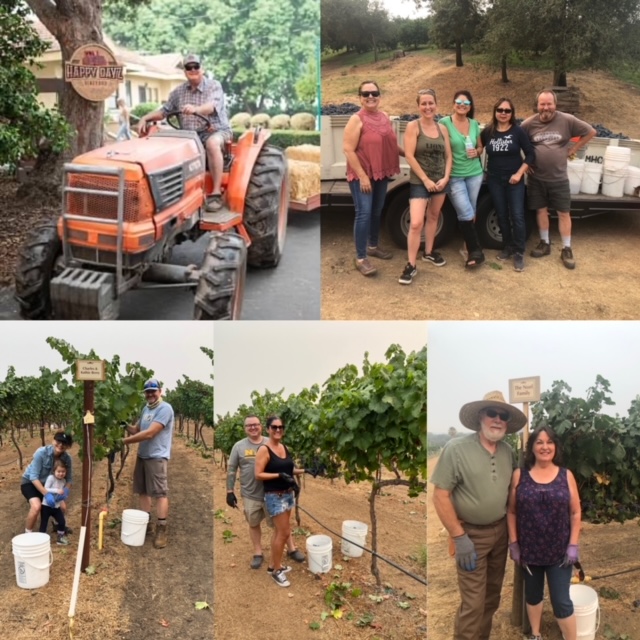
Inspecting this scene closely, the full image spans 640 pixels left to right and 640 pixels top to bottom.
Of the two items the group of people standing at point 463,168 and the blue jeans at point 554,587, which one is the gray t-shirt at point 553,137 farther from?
the blue jeans at point 554,587

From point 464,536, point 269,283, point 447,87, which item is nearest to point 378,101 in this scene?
point 447,87

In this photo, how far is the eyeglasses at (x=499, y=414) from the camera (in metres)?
4.21

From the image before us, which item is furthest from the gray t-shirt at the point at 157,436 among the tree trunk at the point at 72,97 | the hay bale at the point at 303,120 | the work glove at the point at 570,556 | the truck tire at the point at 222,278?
the work glove at the point at 570,556

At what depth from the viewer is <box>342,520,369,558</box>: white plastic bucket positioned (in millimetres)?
4605

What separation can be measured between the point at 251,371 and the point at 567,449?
70.5 inches

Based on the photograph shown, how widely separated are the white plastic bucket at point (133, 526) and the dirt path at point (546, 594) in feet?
5.22

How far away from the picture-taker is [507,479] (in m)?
4.17

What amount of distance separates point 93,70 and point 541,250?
255cm

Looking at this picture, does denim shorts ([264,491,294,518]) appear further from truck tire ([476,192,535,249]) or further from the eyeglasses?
truck tire ([476,192,535,249])

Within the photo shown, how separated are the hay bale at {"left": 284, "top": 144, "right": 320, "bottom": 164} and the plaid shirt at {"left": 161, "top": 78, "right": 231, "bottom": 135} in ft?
1.23

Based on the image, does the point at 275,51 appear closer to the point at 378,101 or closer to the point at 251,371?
the point at 378,101

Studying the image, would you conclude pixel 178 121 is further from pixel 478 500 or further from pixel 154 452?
pixel 478 500

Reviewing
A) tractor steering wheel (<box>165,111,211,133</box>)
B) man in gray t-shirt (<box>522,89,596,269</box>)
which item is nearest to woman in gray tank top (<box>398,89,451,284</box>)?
man in gray t-shirt (<box>522,89,596,269</box>)

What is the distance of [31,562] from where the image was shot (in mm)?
4324
